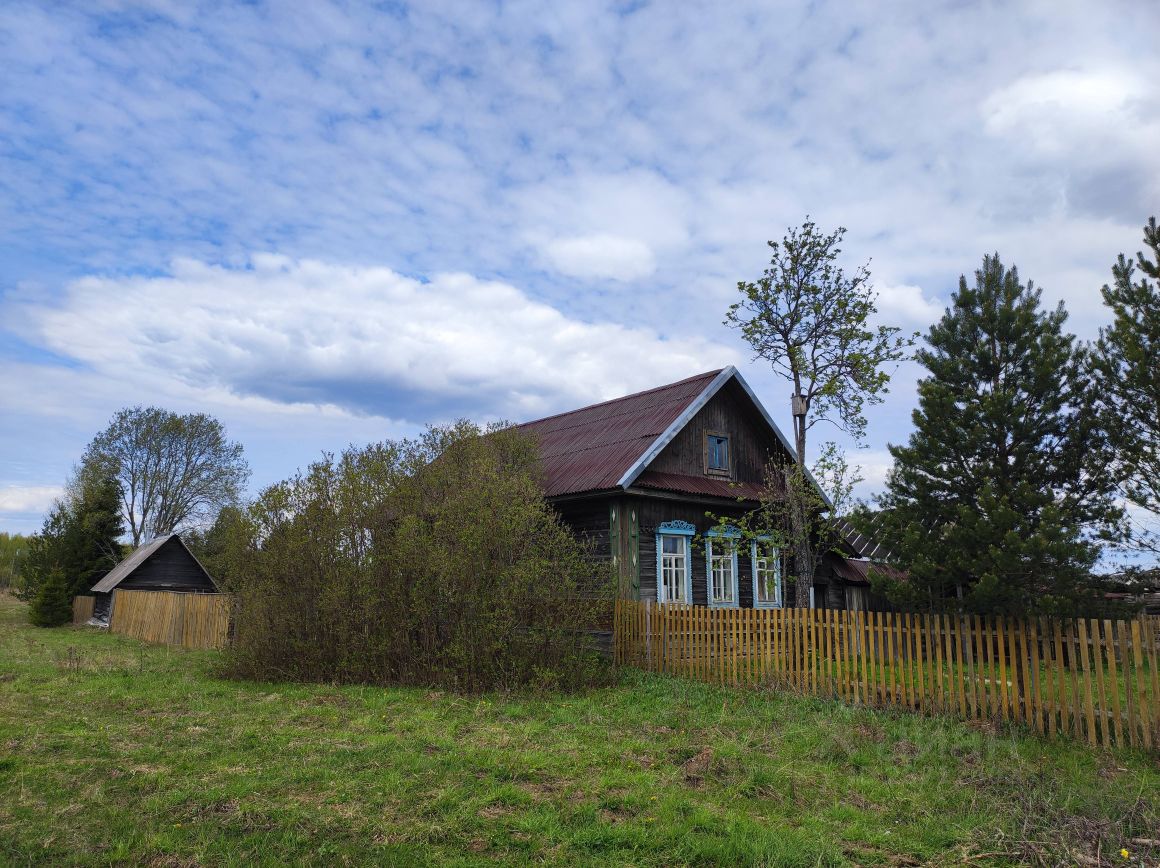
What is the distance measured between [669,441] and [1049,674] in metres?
9.09

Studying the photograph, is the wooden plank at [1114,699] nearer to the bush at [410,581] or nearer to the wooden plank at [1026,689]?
the wooden plank at [1026,689]

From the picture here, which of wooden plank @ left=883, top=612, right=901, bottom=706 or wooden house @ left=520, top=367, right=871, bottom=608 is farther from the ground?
wooden house @ left=520, top=367, right=871, bottom=608

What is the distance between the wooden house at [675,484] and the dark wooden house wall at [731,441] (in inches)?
1.0

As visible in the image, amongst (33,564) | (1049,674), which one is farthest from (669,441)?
(33,564)

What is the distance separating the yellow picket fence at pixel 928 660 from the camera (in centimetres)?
807

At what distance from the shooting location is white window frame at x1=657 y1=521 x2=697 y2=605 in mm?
16484

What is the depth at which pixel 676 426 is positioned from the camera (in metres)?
16.6

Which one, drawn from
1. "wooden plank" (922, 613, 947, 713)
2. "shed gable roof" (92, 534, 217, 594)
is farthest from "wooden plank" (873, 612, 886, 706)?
"shed gable roof" (92, 534, 217, 594)

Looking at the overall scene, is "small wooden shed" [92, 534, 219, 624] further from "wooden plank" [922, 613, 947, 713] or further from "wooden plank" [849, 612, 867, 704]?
"wooden plank" [922, 613, 947, 713]

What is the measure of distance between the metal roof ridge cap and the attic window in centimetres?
97

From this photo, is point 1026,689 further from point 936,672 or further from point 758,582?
point 758,582

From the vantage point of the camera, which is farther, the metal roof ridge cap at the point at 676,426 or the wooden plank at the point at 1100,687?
the metal roof ridge cap at the point at 676,426

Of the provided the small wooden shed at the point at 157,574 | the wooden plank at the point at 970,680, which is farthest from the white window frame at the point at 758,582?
the small wooden shed at the point at 157,574

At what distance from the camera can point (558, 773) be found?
21.9ft
